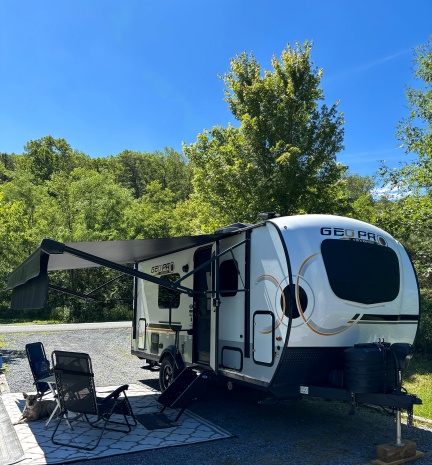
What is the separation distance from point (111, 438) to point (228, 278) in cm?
255

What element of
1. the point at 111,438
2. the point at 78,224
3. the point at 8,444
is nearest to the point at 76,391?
the point at 111,438

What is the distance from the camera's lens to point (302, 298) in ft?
17.2

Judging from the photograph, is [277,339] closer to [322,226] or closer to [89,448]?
[322,226]

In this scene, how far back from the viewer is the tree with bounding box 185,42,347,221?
1130 centimetres

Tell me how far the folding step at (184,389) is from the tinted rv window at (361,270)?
2323mm

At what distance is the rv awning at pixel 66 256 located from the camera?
5.28 m

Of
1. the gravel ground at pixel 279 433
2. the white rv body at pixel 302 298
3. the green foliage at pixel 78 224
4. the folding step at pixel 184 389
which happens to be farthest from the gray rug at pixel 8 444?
the green foliage at pixel 78 224

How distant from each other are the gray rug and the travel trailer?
1.56 meters

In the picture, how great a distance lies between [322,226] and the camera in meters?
5.64

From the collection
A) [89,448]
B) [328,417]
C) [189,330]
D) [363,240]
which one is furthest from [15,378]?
[363,240]

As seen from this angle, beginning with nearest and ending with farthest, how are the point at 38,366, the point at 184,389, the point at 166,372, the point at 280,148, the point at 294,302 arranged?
1. the point at 294,302
2. the point at 184,389
3. the point at 38,366
4. the point at 166,372
5. the point at 280,148

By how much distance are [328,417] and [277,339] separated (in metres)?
2.22

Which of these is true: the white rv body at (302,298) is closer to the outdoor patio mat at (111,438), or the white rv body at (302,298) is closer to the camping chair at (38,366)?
the outdoor patio mat at (111,438)

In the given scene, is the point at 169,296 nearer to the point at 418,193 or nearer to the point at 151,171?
the point at 418,193
